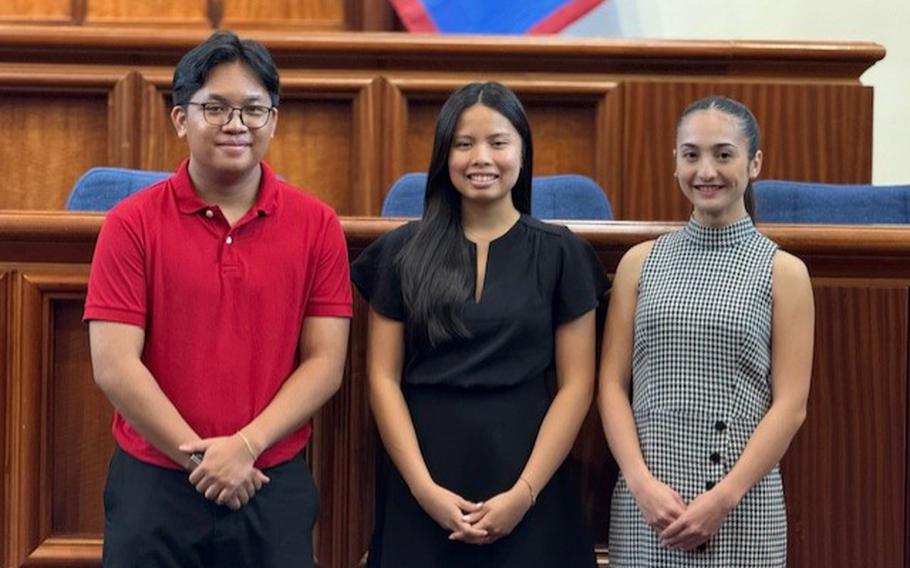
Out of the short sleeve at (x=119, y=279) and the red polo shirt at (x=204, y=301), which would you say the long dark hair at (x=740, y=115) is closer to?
the red polo shirt at (x=204, y=301)

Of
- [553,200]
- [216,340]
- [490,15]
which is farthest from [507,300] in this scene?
[490,15]

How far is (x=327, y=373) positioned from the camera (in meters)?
1.70

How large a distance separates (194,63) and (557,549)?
84cm

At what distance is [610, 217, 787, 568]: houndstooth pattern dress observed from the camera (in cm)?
171

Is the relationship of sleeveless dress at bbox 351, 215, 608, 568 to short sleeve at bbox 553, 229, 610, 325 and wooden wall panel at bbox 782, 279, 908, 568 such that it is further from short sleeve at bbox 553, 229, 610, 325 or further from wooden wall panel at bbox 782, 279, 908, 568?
wooden wall panel at bbox 782, 279, 908, 568

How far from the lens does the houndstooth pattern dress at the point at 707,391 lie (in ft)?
5.62

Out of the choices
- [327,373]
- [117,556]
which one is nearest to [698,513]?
[327,373]

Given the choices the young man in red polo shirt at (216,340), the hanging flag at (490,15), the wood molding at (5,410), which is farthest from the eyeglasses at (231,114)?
the hanging flag at (490,15)

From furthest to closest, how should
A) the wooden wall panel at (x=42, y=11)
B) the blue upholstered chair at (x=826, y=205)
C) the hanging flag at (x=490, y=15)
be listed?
the wooden wall panel at (x=42, y=11) < the hanging flag at (x=490, y=15) < the blue upholstered chair at (x=826, y=205)

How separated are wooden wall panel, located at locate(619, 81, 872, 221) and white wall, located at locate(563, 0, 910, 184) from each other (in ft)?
2.89

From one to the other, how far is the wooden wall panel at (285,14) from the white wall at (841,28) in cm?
95

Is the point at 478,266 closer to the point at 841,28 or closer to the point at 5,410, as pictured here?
the point at 5,410

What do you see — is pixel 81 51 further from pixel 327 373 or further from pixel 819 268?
pixel 819 268

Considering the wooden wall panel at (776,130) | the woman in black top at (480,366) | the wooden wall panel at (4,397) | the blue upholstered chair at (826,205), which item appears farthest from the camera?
the wooden wall panel at (776,130)
